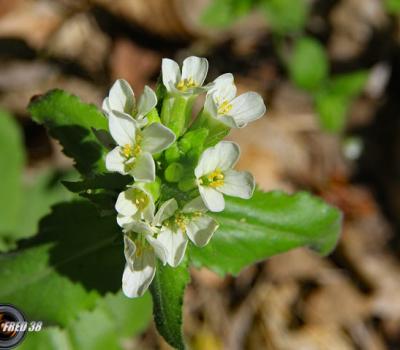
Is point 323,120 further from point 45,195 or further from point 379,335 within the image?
point 45,195

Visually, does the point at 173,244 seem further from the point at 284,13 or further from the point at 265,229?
the point at 284,13

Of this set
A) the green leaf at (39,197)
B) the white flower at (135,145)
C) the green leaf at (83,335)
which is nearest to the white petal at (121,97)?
the white flower at (135,145)

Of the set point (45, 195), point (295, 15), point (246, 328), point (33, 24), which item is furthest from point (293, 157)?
point (33, 24)

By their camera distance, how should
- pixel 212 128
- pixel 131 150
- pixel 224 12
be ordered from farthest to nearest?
pixel 224 12 < pixel 212 128 < pixel 131 150

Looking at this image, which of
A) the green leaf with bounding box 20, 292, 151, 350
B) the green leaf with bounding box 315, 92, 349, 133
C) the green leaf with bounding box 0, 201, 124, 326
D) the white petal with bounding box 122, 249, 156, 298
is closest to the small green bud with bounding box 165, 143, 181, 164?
the white petal with bounding box 122, 249, 156, 298

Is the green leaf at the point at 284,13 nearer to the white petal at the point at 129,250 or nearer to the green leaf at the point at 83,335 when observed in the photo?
the green leaf at the point at 83,335

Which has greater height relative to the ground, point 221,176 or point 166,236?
point 221,176

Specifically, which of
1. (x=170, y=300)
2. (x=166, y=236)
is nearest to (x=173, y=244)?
(x=166, y=236)
